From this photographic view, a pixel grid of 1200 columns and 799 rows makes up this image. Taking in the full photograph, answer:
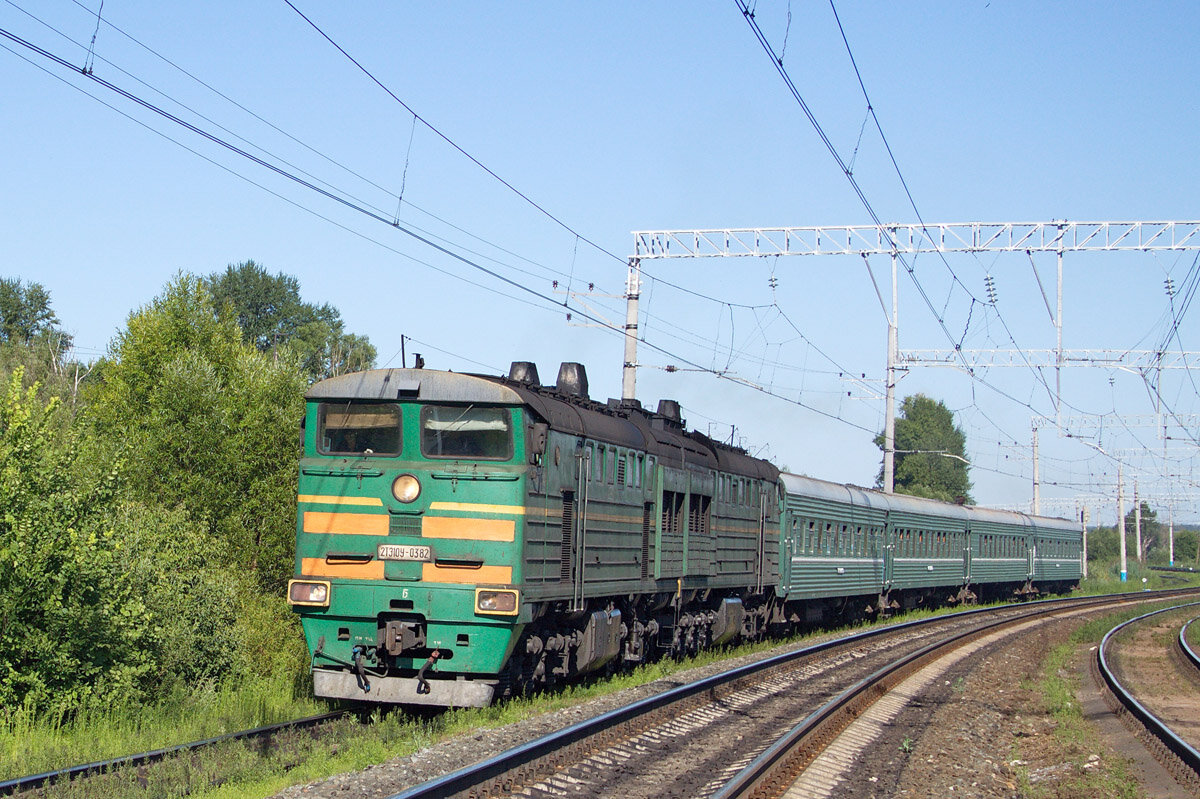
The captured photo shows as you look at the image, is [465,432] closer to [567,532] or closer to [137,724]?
[567,532]

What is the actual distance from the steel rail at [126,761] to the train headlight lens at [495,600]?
212 cm

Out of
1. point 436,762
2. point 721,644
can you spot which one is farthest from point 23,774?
point 721,644

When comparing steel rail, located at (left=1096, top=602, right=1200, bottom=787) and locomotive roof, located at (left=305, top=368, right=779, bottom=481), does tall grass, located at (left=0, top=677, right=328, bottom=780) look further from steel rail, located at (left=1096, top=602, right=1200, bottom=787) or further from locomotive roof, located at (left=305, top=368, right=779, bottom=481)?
steel rail, located at (left=1096, top=602, right=1200, bottom=787)

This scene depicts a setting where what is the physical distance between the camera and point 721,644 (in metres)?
23.4

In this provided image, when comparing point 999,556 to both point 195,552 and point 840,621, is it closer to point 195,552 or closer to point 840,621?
point 840,621

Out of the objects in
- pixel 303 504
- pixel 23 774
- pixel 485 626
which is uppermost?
pixel 303 504

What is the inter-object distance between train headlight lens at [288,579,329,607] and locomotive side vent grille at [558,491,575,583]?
2.82 meters

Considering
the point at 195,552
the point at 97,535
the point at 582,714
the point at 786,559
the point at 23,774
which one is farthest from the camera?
the point at 786,559

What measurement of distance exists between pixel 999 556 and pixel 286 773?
3950 cm

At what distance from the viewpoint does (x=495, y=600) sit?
13086mm

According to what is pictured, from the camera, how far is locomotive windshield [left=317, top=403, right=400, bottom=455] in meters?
13.9

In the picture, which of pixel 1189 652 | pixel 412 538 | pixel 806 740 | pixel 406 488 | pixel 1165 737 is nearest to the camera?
pixel 806 740

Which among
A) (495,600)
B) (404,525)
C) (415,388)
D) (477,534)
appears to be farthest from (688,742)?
(415,388)

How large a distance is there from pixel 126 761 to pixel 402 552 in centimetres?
383
